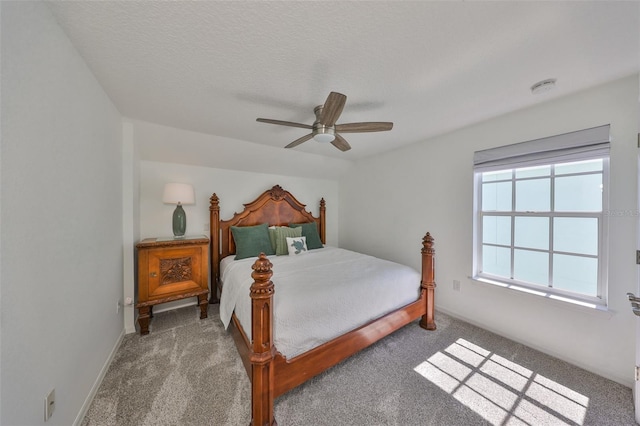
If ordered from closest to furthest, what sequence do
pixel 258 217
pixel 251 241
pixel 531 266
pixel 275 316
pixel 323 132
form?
pixel 275 316 < pixel 323 132 < pixel 531 266 < pixel 251 241 < pixel 258 217

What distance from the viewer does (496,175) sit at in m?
2.36

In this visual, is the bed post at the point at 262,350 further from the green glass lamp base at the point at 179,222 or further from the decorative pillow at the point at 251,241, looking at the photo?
the green glass lamp base at the point at 179,222

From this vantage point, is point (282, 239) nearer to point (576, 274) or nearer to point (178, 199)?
point (178, 199)

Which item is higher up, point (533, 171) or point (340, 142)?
point (340, 142)

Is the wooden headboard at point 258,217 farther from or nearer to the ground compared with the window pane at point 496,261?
farther from the ground

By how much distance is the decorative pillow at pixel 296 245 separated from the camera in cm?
308

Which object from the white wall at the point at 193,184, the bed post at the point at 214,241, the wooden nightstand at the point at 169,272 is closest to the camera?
the wooden nightstand at the point at 169,272

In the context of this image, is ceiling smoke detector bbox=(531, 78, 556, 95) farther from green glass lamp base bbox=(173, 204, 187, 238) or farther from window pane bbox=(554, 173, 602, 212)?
green glass lamp base bbox=(173, 204, 187, 238)

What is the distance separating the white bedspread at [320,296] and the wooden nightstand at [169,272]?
0.43 metres

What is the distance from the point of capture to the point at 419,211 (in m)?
2.93

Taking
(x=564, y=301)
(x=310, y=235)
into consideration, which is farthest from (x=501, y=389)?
(x=310, y=235)

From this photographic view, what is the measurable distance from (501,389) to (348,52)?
2.53 m

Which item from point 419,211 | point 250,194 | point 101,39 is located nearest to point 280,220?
point 250,194

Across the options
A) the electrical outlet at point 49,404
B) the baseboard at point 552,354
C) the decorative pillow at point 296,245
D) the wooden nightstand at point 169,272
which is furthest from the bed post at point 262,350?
the baseboard at point 552,354
